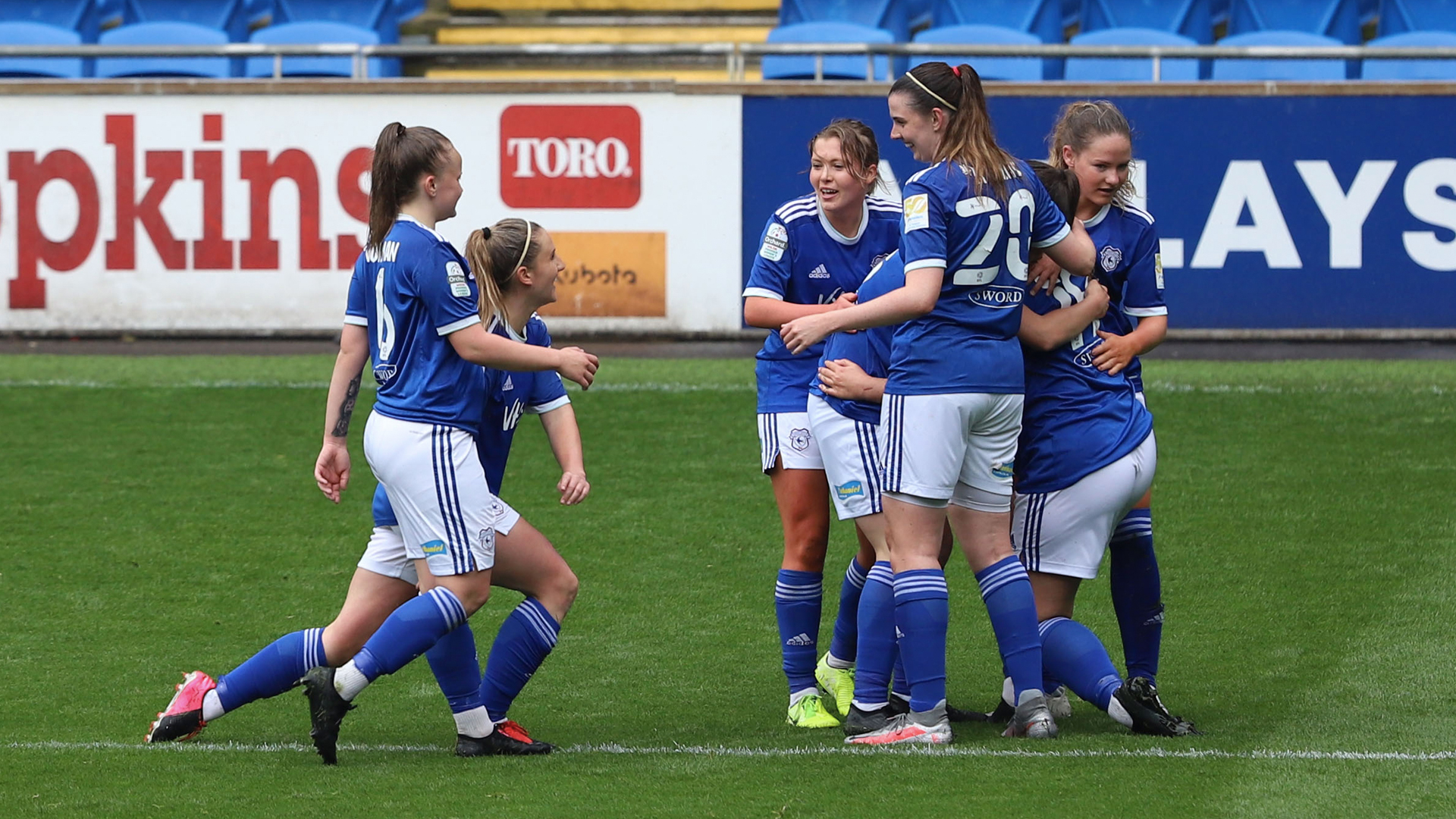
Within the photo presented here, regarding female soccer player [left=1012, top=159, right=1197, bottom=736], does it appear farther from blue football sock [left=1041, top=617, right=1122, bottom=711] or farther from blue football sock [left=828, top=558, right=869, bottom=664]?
blue football sock [left=828, top=558, right=869, bottom=664]

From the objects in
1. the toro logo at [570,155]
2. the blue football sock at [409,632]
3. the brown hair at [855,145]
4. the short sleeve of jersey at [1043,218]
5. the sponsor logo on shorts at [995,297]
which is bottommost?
the blue football sock at [409,632]

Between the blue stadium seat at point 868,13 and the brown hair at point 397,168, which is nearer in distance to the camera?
the brown hair at point 397,168

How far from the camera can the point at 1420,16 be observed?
1423cm

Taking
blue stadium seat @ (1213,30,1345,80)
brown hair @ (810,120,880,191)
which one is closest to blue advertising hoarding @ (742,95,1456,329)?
blue stadium seat @ (1213,30,1345,80)

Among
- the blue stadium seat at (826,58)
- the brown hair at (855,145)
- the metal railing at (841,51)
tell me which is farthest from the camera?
the blue stadium seat at (826,58)

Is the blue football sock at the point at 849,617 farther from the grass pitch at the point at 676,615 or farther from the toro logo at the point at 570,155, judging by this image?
the toro logo at the point at 570,155

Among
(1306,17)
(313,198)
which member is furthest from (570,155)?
(1306,17)

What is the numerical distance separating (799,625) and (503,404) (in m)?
1.07

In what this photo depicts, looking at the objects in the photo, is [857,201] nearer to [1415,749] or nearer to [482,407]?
[482,407]

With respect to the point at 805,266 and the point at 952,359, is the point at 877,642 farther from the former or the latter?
the point at 805,266

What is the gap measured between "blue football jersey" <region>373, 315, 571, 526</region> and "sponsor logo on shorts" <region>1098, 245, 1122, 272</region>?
55.6 inches

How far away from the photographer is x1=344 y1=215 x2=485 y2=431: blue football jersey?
4047 mm

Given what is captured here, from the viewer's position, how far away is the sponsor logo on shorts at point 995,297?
4.16 meters

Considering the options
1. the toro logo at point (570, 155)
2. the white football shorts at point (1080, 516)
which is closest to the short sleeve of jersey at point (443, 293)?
the white football shorts at point (1080, 516)
